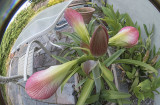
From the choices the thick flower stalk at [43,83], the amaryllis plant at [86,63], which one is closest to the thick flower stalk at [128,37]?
the amaryllis plant at [86,63]

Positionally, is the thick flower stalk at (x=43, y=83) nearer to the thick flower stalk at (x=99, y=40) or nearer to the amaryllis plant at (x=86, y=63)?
the amaryllis plant at (x=86, y=63)

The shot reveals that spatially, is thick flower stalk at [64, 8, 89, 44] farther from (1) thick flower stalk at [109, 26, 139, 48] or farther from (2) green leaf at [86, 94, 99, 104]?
(2) green leaf at [86, 94, 99, 104]

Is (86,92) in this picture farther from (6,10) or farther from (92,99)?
(6,10)

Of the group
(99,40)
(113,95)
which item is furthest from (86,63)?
(113,95)

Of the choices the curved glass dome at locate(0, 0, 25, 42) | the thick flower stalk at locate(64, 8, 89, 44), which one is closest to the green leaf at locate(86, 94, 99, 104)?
the thick flower stalk at locate(64, 8, 89, 44)

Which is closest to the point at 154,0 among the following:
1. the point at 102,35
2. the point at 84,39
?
the point at 102,35

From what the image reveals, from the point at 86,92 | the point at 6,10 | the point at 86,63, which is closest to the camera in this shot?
the point at 6,10
